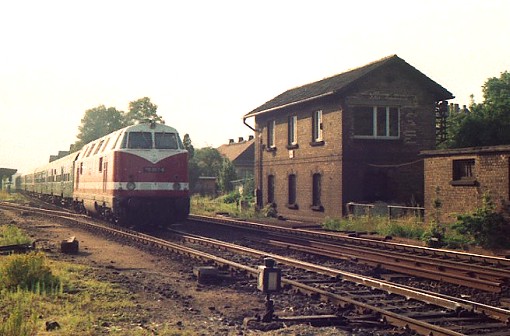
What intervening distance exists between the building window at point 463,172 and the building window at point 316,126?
911 cm

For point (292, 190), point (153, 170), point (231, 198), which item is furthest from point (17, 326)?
point (231, 198)

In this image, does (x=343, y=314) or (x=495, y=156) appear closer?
(x=343, y=314)

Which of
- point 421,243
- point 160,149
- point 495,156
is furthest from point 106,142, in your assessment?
point 495,156

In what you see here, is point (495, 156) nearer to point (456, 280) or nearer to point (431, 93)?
point (456, 280)

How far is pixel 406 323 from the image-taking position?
6.86 meters

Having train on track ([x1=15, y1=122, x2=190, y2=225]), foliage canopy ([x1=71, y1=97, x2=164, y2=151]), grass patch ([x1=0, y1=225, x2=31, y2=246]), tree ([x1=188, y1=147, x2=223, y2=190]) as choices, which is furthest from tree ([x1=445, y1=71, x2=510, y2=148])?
foliage canopy ([x1=71, y1=97, x2=164, y2=151])

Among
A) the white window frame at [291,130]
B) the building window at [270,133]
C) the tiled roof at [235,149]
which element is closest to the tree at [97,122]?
the tiled roof at [235,149]

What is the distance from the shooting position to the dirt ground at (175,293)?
697cm

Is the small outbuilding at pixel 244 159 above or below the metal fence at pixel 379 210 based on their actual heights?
above

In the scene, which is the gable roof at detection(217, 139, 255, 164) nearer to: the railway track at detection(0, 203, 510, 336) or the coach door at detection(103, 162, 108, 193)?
the coach door at detection(103, 162, 108, 193)

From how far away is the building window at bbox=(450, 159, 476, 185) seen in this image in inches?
645

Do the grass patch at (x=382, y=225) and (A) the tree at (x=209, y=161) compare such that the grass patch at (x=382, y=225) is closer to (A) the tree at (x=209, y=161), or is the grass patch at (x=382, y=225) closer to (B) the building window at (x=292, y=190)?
(B) the building window at (x=292, y=190)

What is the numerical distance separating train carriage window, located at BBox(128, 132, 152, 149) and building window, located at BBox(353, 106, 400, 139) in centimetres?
911

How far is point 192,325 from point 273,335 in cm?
106
